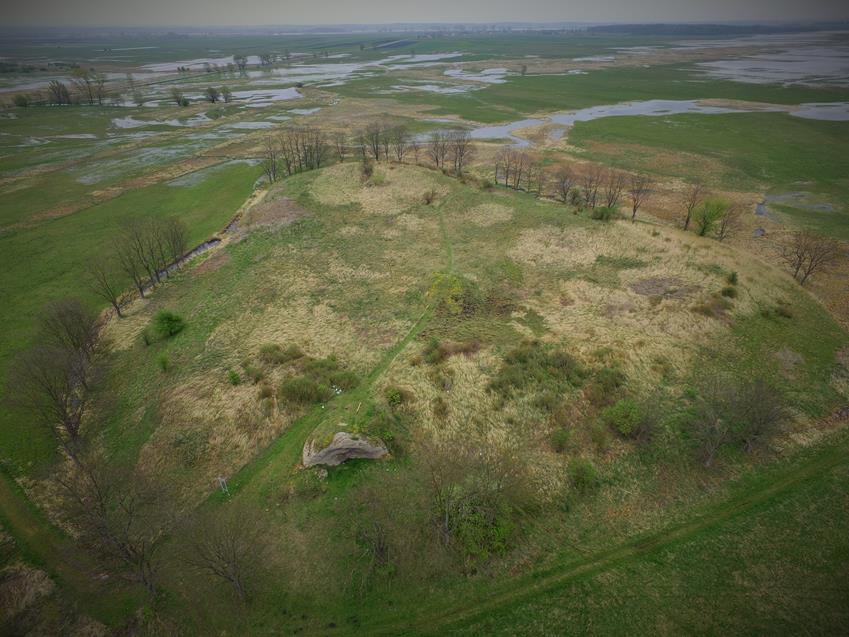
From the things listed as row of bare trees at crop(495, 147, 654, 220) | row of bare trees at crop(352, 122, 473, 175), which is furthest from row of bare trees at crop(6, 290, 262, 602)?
row of bare trees at crop(495, 147, 654, 220)

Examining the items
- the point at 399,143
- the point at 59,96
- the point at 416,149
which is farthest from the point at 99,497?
the point at 59,96

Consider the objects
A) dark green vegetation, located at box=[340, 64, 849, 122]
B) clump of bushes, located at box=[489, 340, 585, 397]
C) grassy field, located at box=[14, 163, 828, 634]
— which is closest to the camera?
grassy field, located at box=[14, 163, 828, 634]

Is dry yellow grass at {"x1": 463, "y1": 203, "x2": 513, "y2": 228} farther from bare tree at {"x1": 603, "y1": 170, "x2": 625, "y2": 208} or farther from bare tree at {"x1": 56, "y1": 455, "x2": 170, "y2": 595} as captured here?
bare tree at {"x1": 56, "y1": 455, "x2": 170, "y2": 595}

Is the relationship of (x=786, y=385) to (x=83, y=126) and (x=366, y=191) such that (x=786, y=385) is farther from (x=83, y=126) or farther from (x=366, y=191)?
(x=83, y=126)

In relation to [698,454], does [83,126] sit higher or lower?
higher

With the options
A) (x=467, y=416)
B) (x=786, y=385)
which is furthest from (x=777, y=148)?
(x=467, y=416)

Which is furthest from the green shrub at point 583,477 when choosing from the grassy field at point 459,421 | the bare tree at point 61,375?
the bare tree at point 61,375

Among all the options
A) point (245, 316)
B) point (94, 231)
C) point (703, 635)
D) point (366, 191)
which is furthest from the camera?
point (366, 191)
